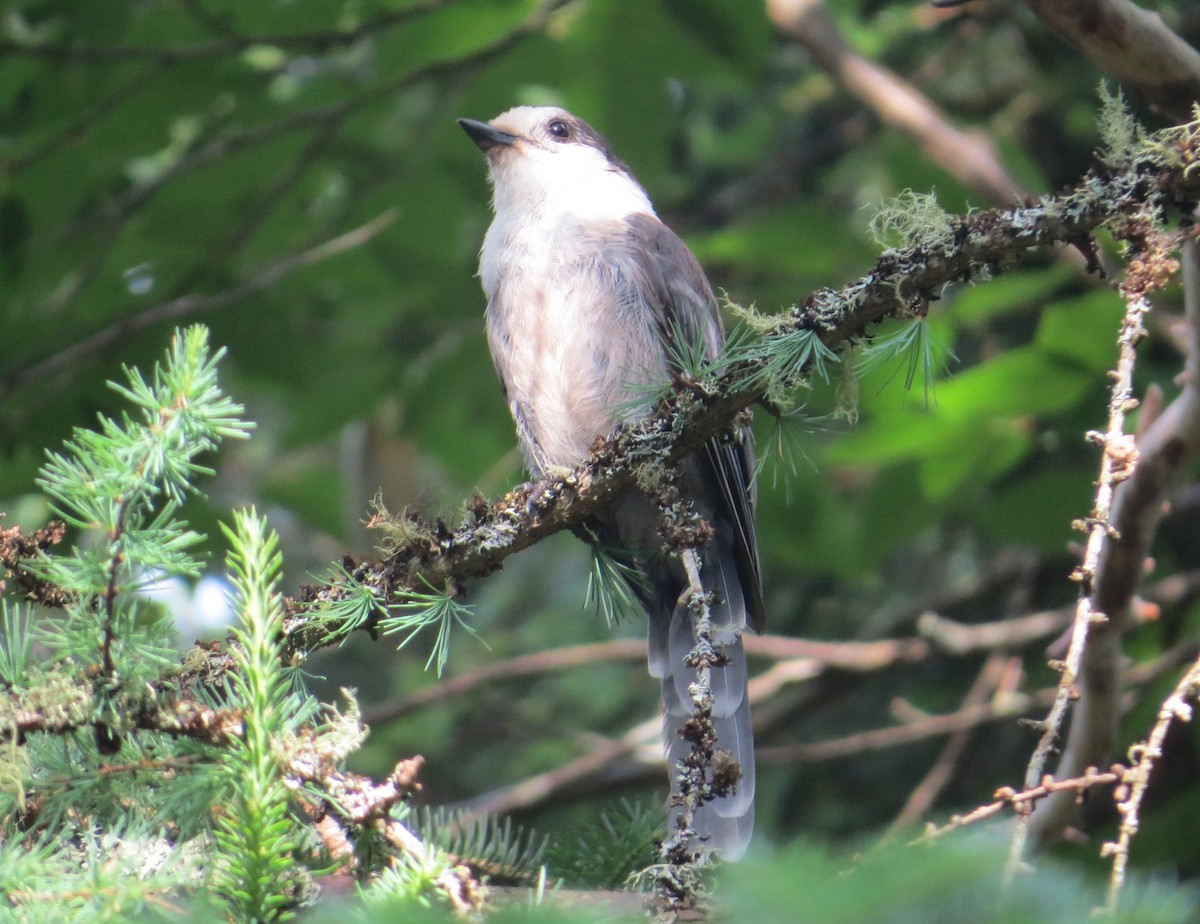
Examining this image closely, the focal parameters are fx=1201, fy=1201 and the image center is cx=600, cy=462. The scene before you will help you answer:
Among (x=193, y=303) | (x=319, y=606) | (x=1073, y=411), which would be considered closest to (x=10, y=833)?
(x=319, y=606)

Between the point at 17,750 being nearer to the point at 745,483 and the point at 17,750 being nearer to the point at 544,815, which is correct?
the point at 745,483

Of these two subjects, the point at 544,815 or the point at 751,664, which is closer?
the point at 544,815

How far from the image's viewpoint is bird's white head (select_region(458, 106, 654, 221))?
393cm

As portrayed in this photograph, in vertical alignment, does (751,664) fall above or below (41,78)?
A: below

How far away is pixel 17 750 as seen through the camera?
158cm

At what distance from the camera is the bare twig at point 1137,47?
260 cm

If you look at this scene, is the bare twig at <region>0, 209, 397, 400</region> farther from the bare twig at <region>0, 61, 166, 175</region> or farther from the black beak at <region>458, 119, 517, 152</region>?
the bare twig at <region>0, 61, 166, 175</region>

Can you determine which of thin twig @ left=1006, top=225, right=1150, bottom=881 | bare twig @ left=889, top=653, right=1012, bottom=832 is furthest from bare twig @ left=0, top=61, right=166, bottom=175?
bare twig @ left=889, top=653, right=1012, bottom=832

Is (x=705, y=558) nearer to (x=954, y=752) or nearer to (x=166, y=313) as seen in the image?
(x=954, y=752)

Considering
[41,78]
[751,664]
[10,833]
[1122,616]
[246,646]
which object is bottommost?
[10,833]

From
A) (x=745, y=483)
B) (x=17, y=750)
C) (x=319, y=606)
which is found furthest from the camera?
(x=745, y=483)

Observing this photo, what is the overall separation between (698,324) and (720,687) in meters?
1.06

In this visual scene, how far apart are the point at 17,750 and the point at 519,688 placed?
4.71 m

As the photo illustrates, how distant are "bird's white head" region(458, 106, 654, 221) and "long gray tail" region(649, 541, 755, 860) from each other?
47.4 inches
